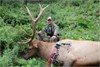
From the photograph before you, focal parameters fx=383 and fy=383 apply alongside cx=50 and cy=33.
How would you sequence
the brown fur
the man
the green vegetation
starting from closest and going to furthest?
the brown fur, the green vegetation, the man

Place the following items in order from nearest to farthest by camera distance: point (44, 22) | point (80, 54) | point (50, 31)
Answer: point (80, 54)
point (50, 31)
point (44, 22)

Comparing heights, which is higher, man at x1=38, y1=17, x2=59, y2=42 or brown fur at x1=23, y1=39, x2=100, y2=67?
man at x1=38, y1=17, x2=59, y2=42

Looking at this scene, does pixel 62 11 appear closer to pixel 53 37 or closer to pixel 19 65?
pixel 53 37

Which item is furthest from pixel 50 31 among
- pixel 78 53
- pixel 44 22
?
pixel 44 22

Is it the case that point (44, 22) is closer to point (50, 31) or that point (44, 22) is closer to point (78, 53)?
point (50, 31)

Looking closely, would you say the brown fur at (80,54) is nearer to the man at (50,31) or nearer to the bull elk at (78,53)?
the bull elk at (78,53)

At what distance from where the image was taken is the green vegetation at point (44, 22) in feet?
33.0

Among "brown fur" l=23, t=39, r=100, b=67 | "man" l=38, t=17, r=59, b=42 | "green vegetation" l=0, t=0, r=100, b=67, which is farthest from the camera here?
"man" l=38, t=17, r=59, b=42

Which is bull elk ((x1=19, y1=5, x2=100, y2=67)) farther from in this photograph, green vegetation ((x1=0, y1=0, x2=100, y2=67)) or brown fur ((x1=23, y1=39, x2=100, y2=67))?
green vegetation ((x1=0, y1=0, x2=100, y2=67))

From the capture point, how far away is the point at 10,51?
988 cm

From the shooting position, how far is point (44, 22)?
46.7ft

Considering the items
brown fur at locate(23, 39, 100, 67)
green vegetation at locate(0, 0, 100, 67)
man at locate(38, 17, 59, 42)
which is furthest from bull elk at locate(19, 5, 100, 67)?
man at locate(38, 17, 59, 42)

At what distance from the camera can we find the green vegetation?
396 inches

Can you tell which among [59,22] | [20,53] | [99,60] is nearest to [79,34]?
[59,22]
